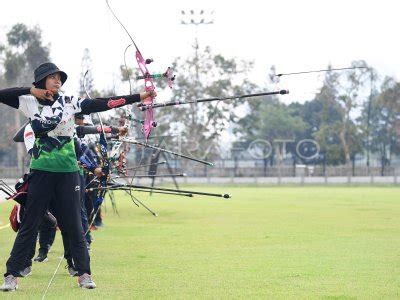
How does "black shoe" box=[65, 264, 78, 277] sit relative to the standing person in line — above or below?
below

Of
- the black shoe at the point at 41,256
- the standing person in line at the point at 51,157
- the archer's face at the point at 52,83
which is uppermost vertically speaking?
the archer's face at the point at 52,83

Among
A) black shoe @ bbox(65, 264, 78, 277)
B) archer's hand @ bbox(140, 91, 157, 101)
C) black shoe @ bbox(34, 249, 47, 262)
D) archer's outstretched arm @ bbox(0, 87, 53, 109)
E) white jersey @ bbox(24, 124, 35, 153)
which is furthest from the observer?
black shoe @ bbox(34, 249, 47, 262)

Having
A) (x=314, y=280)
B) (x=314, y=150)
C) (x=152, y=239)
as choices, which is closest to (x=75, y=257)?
(x=314, y=280)

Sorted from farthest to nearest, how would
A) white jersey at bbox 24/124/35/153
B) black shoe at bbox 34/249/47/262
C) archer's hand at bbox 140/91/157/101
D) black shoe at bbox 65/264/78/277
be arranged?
black shoe at bbox 34/249/47/262 < white jersey at bbox 24/124/35/153 < black shoe at bbox 65/264/78/277 < archer's hand at bbox 140/91/157/101

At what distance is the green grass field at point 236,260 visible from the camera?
808 cm

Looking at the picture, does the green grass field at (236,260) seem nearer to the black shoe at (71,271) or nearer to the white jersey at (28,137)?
the black shoe at (71,271)

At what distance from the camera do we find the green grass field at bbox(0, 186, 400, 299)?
808 cm

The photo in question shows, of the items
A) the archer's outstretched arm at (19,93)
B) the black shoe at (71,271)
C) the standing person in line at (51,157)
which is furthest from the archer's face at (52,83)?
the black shoe at (71,271)

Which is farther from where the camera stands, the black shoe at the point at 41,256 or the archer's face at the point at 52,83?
the black shoe at the point at 41,256

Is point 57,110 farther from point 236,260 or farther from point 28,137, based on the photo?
point 236,260

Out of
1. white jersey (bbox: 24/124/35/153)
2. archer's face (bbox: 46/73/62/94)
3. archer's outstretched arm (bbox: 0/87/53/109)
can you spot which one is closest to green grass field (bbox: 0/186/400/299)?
white jersey (bbox: 24/124/35/153)

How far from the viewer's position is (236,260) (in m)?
10.6

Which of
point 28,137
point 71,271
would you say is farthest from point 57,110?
point 71,271

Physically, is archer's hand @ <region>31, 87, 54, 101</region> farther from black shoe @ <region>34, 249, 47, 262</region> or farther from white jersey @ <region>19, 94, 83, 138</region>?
black shoe @ <region>34, 249, 47, 262</region>
